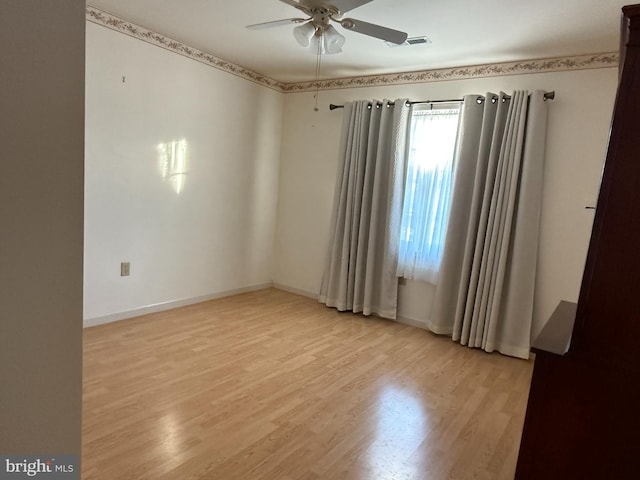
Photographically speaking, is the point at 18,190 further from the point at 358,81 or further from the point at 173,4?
the point at 358,81

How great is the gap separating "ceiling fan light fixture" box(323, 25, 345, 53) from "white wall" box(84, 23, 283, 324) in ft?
5.77

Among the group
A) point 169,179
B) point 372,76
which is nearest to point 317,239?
point 169,179

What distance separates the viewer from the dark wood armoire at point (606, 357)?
122cm

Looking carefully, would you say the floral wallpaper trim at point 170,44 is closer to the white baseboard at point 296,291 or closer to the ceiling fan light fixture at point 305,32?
the ceiling fan light fixture at point 305,32

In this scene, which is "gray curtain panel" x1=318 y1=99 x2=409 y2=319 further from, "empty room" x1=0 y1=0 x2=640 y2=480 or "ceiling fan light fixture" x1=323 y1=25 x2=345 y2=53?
"ceiling fan light fixture" x1=323 y1=25 x2=345 y2=53

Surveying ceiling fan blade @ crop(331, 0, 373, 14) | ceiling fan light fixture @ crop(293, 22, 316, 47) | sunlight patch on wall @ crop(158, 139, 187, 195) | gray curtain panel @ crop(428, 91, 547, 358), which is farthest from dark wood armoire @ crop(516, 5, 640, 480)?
sunlight patch on wall @ crop(158, 139, 187, 195)

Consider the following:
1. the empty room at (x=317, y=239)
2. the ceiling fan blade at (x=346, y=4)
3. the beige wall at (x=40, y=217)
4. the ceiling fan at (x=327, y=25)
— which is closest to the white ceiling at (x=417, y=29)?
the empty room at (x=317, y=239)

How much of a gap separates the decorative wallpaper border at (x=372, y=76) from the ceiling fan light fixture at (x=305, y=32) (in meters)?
1.66

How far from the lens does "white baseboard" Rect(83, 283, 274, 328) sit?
3.33m

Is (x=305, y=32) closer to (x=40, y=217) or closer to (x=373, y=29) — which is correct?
(x=373, y=29)

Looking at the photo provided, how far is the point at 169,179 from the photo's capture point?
12.2ft

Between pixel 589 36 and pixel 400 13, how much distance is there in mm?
1315

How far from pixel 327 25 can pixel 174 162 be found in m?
2.07

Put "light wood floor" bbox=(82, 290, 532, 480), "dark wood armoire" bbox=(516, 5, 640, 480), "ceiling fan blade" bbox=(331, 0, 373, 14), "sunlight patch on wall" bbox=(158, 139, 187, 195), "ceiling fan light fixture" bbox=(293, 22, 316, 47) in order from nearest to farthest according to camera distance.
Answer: "dark wood armoire" bbox=(516, 5, 640, 480) < "light wood floor" bbox=(82, 290, 532, 480) < "ceiling fan blade" bbox=(331, 0, 373, 14) < "ceiling fan light fixture" bbox=(293, 22, 316, 47) < "sunlight patch on wall" bbox=(158, 139, 187, 195)
